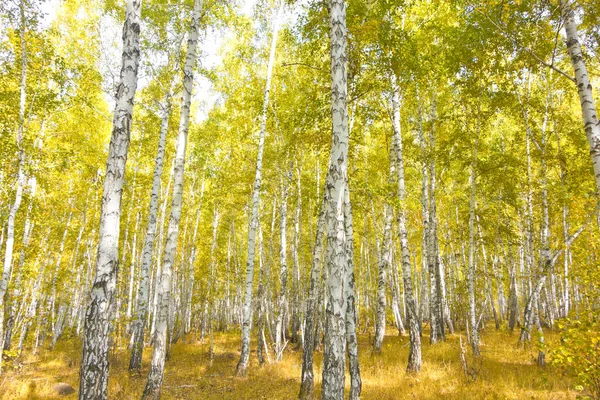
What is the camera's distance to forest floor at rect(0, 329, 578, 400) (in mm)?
7879

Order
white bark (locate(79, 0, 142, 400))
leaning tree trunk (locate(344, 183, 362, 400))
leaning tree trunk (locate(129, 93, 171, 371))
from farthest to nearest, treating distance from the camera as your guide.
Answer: leaning tree trunk (locate(129, 93, 171, 371)) < leaning tree trunk (locate(344, 183, 362, 400)) < white bark (locate(79, 0, 142, 400))

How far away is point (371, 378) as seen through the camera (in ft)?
31.7

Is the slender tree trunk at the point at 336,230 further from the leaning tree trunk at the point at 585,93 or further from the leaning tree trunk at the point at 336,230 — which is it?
the leaning tree trunk at the point at 585,93

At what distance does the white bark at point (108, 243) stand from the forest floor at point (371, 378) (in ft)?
16.7

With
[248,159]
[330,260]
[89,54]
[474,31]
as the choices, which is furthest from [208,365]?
[474,31]

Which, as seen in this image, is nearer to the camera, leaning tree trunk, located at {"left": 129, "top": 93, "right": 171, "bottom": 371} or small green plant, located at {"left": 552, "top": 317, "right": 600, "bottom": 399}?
small green plant, located at {"left": 552, "top": 317, "right": 600, "bottom": 399}

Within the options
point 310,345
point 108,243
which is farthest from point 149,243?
point 108,243

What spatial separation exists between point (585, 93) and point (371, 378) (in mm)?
8469

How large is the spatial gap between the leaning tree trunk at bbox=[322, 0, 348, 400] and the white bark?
3.03 m

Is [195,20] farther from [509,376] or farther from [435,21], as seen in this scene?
[509,376]

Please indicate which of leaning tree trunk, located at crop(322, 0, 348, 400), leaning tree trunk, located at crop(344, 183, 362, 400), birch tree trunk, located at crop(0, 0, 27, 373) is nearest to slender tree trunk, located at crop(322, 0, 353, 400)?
leaning tree trunk, located at crop(322, 0, 348, 400)

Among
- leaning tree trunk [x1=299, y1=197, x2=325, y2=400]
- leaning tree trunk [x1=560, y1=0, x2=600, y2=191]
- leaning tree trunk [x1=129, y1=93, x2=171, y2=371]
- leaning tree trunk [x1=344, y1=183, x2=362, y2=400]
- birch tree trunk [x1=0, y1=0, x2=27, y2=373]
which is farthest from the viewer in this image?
leaning tree trunk [x1=129, y1=93, x2=171, y2=371]

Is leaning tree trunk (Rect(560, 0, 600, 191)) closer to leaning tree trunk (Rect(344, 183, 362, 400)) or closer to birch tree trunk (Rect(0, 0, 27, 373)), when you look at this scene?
leaning tree trunk (Rect(344, 183, 362, 400))

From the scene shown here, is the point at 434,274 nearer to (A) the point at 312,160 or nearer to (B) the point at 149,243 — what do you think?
(A) the point at 312,160
